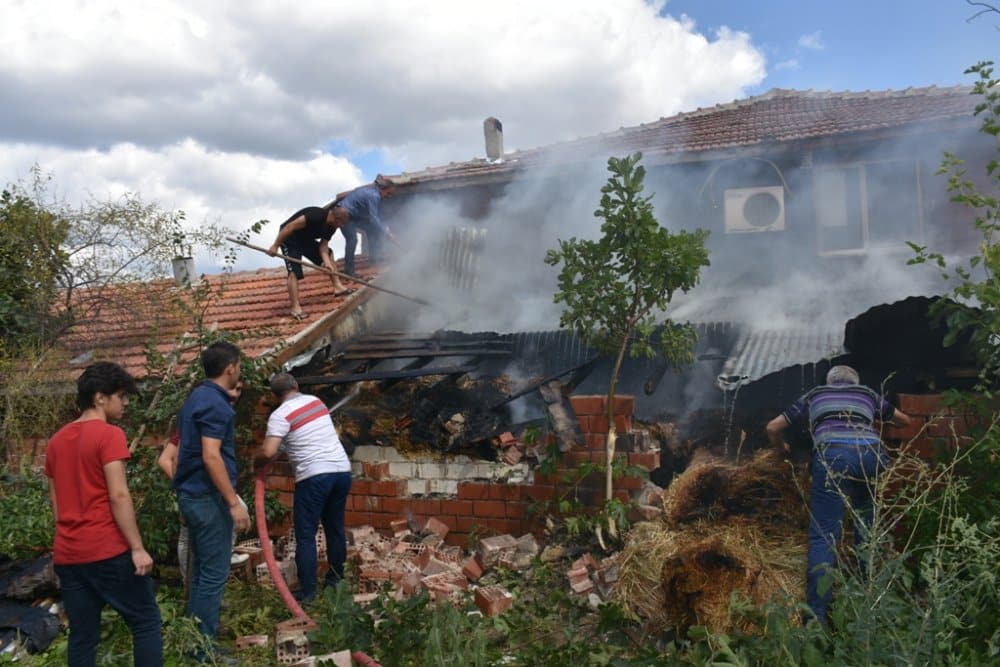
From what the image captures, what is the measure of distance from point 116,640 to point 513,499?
300 centimetres

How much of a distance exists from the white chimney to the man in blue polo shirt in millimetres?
10690

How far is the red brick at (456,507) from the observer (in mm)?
6512

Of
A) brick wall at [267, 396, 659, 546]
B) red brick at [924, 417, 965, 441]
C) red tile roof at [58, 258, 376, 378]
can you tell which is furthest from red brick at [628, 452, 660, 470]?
red tile roof at [58, 258, 376, 378]

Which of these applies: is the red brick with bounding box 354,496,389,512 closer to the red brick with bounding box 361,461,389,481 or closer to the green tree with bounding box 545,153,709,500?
the red brick with bounding box 361,461,389,481

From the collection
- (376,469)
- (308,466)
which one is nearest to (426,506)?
(376,469)

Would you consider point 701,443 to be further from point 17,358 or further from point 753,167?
point 17,358

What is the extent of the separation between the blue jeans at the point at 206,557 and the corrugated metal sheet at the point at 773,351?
4354mm

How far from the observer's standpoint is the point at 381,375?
23.9 feet

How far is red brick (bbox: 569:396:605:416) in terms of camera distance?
5883mm

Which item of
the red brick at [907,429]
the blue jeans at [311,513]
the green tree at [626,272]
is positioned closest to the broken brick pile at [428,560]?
the blue jeans at [311,513]

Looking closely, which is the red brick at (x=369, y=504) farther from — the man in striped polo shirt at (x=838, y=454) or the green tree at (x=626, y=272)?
the man in striped polo shirt at (x=838, y=454)

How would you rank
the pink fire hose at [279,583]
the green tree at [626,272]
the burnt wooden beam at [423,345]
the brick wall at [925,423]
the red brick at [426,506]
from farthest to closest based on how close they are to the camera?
the burnt wooden beam at [423,345] → the red brick at [426,506] → the green tree at [626,272] → the brick wall at [925,423] → the pink fire hose at [279,583]

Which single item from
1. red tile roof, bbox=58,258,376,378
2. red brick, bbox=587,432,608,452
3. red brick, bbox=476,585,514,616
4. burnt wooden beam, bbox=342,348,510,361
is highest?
red tile roof, bbox=58,258,376,378

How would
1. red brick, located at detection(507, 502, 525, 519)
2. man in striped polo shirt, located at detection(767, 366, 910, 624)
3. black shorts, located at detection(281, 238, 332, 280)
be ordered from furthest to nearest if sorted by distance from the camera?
black shorts, located at detection(281, 238, 332, 280) → red brick, located at detection(507, 502, 525, 519) → man in striped polo shirt, located at detection(767, 366, 910, 624)
